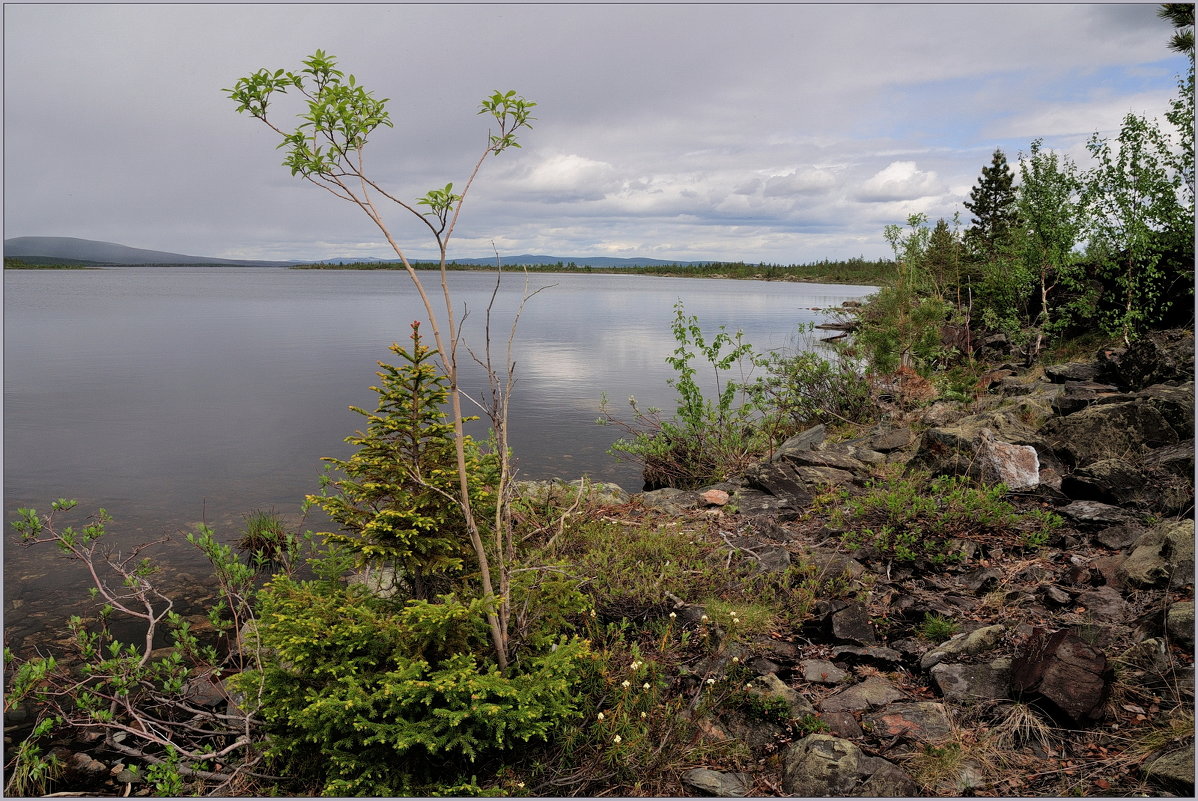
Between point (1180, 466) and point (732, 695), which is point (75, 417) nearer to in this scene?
point (732, 695)

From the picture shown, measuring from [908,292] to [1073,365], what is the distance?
7.95 metres

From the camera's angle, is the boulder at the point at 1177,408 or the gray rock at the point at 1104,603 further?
the boulder at the point at 1177,408

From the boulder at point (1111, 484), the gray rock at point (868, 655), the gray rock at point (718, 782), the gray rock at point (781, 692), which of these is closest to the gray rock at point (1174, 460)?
the boulder at point (1111, 484)

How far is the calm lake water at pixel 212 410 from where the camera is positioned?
36.8ft

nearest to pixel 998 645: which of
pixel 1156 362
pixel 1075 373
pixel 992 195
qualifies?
pixel 1156 362

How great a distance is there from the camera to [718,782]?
14.0 ft

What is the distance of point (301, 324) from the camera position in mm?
39844

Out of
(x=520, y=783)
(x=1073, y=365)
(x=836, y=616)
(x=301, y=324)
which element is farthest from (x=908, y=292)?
(x=301, y=324)

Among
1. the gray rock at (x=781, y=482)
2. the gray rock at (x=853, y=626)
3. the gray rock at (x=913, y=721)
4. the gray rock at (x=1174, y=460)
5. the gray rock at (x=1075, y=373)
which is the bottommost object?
the gray rock at (x=913, y=721)

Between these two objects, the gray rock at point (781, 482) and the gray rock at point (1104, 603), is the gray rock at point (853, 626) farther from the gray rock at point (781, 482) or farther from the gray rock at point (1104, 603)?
the gray rock at point (781, 482)

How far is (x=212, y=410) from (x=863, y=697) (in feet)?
62.0

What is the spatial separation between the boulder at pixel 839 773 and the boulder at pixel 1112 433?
6.57 meters

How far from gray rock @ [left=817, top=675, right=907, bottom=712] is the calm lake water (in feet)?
25.3

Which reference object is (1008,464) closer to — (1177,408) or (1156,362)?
(1177,408)
